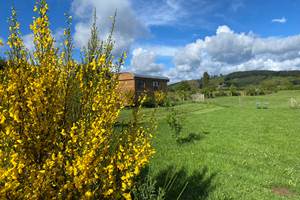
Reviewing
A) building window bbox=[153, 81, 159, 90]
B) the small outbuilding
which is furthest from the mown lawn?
building window bbox=[153, 81, 159, 90]

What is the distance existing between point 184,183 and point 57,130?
5.97m

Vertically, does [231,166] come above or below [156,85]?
below

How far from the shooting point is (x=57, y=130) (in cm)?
412

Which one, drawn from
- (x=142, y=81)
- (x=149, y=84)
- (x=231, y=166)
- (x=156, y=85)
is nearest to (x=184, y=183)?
(x=231, y=166)

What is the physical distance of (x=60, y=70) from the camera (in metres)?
4.50

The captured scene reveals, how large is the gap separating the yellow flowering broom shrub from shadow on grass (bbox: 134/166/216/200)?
361 cm

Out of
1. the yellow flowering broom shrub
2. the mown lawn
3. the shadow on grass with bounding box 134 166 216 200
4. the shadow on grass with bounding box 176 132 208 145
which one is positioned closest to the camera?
the yellow flowering broom shrub

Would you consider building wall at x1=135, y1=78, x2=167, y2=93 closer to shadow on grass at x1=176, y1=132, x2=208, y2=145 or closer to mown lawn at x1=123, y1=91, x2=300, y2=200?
shadow on grass at x1=176, y1=132, x2=208, y2=145

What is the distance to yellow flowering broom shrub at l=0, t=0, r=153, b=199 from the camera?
3.52 m

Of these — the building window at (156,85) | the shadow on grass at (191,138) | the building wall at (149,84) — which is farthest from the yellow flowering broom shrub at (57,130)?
the building window at (156,85)

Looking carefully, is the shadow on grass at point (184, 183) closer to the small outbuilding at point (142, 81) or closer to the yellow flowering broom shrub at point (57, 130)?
the yellow flowering broom shrub at point (57, 130)

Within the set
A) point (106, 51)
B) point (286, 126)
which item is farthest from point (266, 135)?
point (106, 51)

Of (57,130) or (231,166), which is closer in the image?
(57,130)

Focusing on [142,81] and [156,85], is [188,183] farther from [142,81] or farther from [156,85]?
[156,85]
